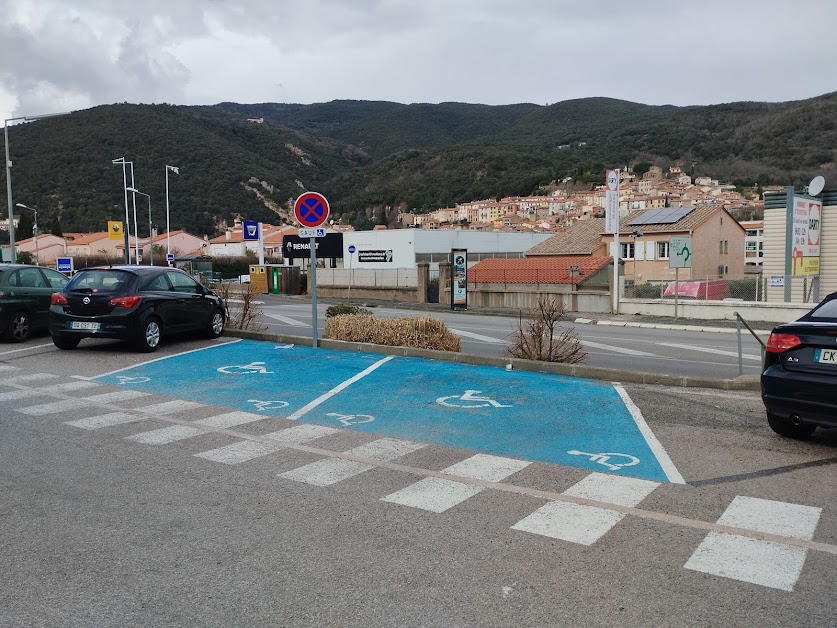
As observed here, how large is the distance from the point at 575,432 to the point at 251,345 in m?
7.82

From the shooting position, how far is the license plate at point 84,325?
1227cm

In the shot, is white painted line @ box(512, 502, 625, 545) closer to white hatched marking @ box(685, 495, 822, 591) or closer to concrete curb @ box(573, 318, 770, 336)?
white hatched marking @ box(685, 495, 822, 591)

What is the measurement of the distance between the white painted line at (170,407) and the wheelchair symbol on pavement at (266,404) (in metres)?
0.61

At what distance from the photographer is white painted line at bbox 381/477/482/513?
17.4 feet

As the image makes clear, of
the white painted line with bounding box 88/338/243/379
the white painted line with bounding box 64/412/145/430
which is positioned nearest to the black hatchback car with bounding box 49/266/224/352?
the white painted line with bounding box 88/338/243/379

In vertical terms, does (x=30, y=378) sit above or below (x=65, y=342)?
below

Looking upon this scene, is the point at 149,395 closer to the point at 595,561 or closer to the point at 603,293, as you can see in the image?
the point at 595,561

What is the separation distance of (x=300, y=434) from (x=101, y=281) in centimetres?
696

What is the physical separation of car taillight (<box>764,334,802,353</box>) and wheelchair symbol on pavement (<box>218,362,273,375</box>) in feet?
22.2

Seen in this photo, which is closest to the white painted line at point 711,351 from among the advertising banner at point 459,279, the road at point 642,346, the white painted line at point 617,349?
the road at point 642,346

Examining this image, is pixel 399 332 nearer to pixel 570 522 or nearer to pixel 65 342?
pixel 65 342

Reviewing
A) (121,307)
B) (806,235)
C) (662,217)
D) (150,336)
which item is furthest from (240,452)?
(662,217)

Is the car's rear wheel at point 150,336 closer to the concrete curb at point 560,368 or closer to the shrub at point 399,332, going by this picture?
the concrete curb at point 560,368

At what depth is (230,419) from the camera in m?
7.98
